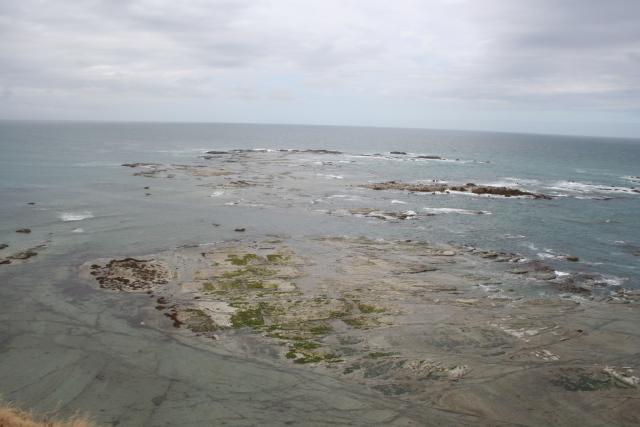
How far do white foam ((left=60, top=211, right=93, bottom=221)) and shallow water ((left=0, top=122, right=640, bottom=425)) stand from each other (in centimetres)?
20

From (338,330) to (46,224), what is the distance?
3652 cm

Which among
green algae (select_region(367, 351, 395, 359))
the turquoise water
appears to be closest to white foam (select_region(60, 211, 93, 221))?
the turquoise water

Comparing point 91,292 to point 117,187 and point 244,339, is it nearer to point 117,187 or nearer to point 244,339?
point 244,339

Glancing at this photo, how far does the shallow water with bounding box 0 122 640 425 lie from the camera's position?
63.5 ft

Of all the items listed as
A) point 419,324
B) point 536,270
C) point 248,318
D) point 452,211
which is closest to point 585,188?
point 452,211

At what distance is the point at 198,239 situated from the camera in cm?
4347

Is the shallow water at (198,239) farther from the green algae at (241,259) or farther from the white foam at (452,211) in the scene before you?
the green algae at (241,259)

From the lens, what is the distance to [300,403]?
19.2 metres

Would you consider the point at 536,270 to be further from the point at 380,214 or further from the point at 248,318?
the point at 248,318

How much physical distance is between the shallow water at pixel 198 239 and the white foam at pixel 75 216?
200 millimetres

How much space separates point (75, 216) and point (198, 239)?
58.9 ft

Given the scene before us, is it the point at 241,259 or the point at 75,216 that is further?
the point at 75,216

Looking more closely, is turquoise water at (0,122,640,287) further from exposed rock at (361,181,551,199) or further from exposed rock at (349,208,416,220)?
exposed rock at (361,181,551,199)

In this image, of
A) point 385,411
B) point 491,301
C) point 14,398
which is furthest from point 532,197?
point 14,398
